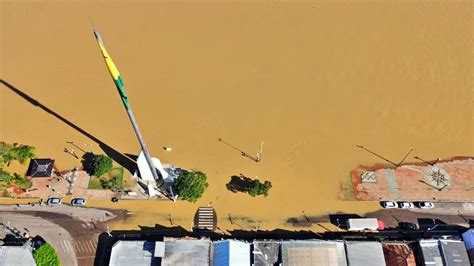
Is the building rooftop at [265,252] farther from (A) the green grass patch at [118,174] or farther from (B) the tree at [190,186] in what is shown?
(A) the green grass patch at [118,174]

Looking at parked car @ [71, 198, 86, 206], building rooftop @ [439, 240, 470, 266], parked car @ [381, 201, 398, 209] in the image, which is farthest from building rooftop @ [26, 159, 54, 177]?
building rooftop @ [439, 240, 470, 266]

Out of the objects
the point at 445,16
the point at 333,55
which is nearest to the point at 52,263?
the point at 333,55

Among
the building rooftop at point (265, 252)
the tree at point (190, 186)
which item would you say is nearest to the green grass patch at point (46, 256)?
the tree at point (190, 186)

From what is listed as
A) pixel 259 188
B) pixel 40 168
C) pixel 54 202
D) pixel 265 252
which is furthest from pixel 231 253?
pixel 40 168

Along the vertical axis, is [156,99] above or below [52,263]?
above

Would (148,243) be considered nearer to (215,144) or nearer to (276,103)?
(215,144)

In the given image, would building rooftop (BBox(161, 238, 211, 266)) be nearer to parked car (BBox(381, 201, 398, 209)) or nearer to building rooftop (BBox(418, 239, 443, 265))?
parked car (BBox(381, 201, 398, 209))

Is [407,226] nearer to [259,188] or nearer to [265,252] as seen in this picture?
[265,252]
